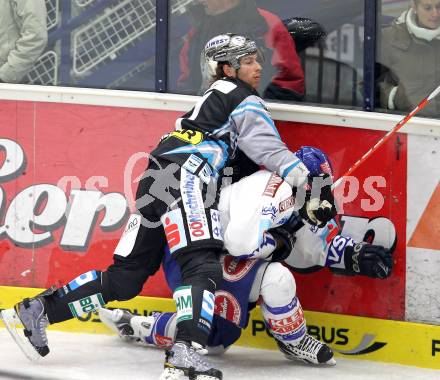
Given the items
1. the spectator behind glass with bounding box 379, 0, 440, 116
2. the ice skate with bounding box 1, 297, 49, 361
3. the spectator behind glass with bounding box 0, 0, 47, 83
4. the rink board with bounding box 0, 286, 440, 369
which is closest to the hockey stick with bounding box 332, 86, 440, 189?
the spectator behind glass with bounding box 379, 0, 440, 116

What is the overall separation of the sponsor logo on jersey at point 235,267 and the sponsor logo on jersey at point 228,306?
0.07 meters

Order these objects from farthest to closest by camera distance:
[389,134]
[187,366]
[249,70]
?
[249,70] < [389,134] < [187,366]

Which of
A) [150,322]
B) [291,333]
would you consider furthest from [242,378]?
[150,322]

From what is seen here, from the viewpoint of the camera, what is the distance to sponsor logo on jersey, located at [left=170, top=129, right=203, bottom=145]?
5.45 metres

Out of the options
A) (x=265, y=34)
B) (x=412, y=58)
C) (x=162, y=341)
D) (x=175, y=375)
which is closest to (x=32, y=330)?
(x=162, y=341)

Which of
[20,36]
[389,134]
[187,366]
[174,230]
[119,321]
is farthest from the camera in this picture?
[20,36]

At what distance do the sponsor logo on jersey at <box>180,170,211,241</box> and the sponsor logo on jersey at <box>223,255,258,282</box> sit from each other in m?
0.26

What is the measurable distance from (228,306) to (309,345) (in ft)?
1.27

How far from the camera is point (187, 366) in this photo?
510 cm

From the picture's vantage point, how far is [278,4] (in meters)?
5.78

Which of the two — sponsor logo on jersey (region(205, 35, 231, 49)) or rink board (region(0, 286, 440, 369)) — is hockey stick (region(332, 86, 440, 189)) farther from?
sponsor logo on jersey (region(205, 35, 231, 49))

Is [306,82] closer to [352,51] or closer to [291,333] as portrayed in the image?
[352,51]

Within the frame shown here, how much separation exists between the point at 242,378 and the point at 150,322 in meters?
0.65

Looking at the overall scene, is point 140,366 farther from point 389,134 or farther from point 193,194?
point 389,134
